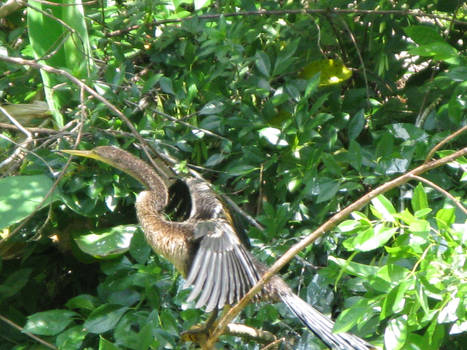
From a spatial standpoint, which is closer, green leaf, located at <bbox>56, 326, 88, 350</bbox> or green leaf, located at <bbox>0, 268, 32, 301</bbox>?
green leaf, located at <bbox>56, 326, 88, 350</bbox>

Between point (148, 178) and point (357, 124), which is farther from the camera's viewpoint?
point (148, 178)

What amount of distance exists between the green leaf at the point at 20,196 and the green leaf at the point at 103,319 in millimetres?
442

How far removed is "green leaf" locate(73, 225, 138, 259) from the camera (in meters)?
2.90

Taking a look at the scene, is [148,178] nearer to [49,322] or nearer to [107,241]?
[107,241]

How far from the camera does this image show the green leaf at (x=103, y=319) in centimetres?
278

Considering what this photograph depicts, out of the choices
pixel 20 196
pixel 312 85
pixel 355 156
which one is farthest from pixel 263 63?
pixel 20 196

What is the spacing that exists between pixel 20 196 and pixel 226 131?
84cm

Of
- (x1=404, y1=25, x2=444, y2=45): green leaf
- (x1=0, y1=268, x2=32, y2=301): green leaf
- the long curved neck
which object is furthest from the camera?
(x1=0, y1=268, x2=32, y2=301): green leaf

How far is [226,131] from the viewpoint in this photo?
308cm

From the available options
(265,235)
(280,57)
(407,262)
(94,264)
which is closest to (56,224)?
(94,264)

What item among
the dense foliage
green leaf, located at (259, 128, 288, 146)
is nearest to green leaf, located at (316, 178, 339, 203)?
the dense foliage

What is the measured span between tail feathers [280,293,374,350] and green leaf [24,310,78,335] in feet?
3.14

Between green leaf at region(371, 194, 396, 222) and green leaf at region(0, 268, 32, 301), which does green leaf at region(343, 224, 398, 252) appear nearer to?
green leaf at region(371, 194, 396, 222)

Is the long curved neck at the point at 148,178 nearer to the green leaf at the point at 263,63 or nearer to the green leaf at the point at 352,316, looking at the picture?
the green leaf at the point at 263,63
